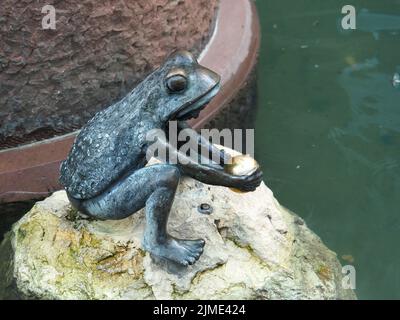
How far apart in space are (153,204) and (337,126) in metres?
2.09

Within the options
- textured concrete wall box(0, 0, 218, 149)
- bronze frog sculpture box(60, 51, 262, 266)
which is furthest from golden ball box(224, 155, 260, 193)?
textured concrete wall box(0, 0, 218, 149)

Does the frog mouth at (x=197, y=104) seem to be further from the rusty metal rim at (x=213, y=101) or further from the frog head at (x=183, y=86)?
the rusty metal rim at (x=213, y=101)

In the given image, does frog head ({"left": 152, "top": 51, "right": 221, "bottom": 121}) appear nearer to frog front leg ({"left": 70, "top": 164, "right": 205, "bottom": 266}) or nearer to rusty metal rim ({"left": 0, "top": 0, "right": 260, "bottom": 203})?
frog front leg ({"left": 70, "top": 164, "right": 205, "bottom": 266})

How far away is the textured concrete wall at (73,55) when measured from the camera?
262cm

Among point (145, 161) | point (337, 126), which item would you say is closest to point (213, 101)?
point (337, 126)

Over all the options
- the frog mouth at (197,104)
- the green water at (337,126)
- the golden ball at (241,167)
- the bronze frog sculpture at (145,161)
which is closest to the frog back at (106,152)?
the bronze frog sculpture at (145,161)

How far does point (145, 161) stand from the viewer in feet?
6.75

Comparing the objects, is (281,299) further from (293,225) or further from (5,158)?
(5,158)

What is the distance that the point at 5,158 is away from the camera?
9.23 feet

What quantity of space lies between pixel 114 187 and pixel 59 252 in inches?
11.1

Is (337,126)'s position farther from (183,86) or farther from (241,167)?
(183,86)

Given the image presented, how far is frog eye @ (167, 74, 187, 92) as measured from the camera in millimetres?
1920

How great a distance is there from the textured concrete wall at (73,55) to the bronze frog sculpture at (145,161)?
0.69 meters
